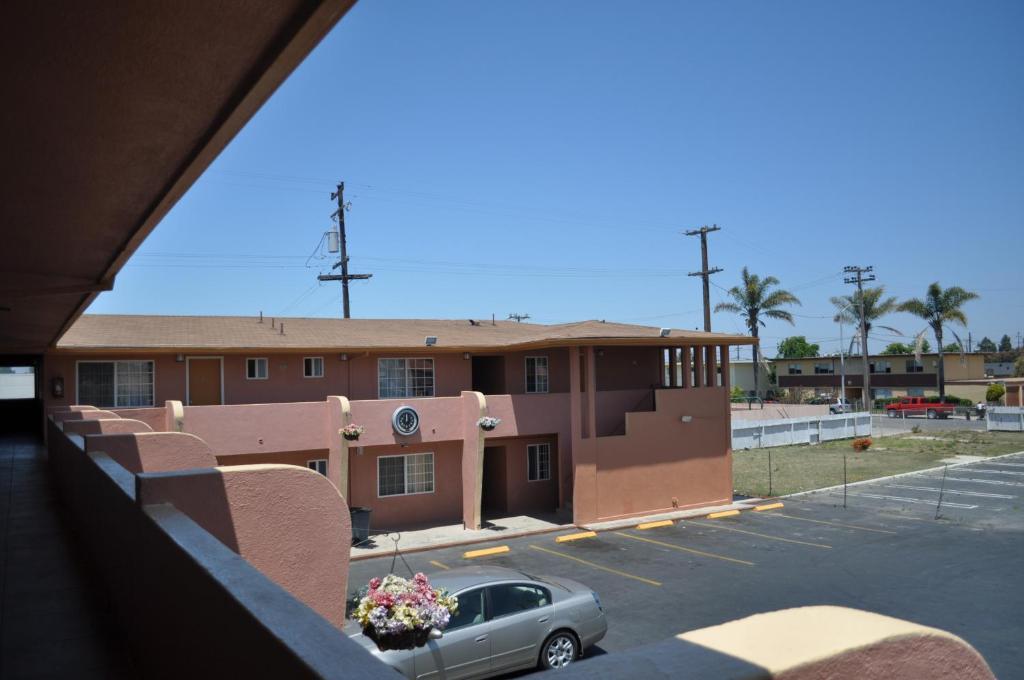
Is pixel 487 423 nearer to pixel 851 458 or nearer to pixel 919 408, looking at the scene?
pixel 851 458

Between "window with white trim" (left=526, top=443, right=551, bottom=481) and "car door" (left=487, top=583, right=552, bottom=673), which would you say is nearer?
"car door" (left=487, top=583, right=552, bottom=673)

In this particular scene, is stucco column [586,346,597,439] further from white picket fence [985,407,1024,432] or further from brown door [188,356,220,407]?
white picket fence [985,407,1024,432]

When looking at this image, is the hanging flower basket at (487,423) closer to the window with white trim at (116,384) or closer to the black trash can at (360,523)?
the black trash can at (360,523)

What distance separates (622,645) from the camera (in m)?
13.4

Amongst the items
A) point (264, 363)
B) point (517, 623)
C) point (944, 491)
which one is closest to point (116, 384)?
point (264, 363)

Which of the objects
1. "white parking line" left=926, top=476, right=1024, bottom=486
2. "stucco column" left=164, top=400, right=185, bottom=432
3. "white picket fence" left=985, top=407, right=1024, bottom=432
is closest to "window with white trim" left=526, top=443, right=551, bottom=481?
"stucco column" left=164, top=400, right=185, bottom=432

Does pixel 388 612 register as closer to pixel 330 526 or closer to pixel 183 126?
pixel 330 526

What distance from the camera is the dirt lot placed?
32.7 metres

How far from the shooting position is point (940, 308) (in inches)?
2670

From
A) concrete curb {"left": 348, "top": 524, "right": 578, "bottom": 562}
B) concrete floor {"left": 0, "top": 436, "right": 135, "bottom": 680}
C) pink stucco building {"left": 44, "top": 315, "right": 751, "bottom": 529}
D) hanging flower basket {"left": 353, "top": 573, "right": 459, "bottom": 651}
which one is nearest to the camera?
concrete floor {"left": 0, "top": 436, "right": 135, "bottom": 680}

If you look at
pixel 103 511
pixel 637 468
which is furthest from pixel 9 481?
pixel 637 468

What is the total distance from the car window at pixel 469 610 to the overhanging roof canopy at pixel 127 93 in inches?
292

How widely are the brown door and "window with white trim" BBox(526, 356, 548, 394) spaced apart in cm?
1111

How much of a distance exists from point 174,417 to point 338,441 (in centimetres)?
469
